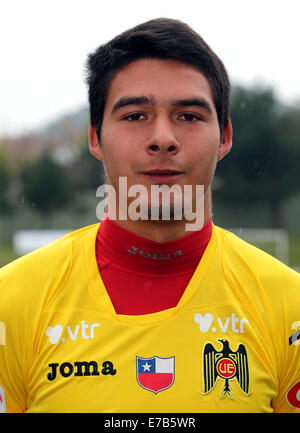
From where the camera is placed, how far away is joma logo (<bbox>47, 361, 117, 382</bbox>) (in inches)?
80.1

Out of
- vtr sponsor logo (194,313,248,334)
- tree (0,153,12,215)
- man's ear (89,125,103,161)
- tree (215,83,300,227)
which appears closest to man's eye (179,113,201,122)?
man's ear (89,125,103,161)

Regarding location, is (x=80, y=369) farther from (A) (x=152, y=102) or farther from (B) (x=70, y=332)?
(A) (x=152, y=102)

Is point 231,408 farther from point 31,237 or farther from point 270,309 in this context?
point 31,237

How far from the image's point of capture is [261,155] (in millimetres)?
25438

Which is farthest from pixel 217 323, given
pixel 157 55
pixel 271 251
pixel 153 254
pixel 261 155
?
pixel 261 155

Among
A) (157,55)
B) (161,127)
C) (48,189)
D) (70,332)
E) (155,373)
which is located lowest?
(155,373)

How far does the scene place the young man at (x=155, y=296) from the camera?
2.02 meters

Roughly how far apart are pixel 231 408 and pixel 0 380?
0.85 m

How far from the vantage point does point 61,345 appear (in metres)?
2.08

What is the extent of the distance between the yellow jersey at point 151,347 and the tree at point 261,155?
817 inches

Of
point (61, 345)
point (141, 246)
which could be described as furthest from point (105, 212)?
point (61, 345)

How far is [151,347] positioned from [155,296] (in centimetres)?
22

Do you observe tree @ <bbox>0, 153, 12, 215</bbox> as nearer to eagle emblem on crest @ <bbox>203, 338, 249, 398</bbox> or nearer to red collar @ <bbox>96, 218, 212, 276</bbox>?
red collar @ <bbox>96, 218, 212, 276</bbox>

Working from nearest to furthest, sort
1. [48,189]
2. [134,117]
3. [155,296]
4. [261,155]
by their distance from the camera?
[134,117]
[155,296]
[261,155]
[48,189]
